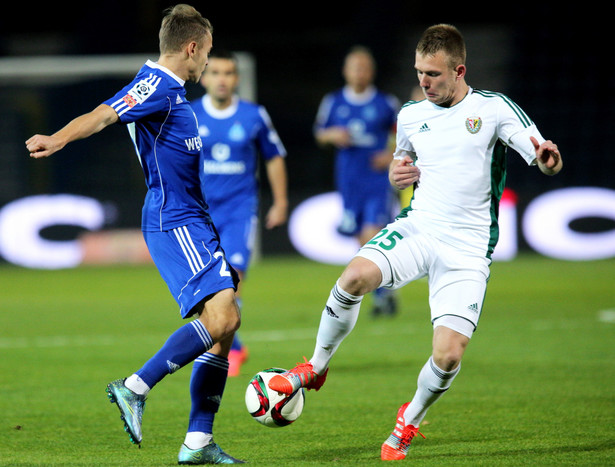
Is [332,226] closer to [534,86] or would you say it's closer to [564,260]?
[564,260]

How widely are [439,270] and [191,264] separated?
3.84ft

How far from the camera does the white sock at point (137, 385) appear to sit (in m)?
4.00

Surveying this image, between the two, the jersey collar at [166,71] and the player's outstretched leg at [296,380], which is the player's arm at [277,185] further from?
Answer: the jersey collar at [166,71]

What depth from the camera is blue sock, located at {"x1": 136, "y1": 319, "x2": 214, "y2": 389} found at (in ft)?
13.4

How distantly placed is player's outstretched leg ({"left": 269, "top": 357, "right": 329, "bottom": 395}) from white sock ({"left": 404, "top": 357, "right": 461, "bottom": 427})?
17.9 inches

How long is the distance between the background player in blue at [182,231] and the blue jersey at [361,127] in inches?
239

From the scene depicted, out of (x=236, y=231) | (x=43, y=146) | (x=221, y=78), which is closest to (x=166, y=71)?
(x=43, y=146)

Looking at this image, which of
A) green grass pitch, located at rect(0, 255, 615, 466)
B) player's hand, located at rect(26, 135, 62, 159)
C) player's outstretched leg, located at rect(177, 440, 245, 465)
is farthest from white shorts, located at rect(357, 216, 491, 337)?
player's hand, located at rect(26, 135, 62, 159)

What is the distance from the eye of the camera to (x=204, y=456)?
4203 millimetres

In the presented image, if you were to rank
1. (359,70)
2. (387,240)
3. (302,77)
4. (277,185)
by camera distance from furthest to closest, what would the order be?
1. (302,77)
2. (359,70)
3. (277,185)
4. (387,240)

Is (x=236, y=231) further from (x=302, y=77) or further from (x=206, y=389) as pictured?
(x=302, y=77)

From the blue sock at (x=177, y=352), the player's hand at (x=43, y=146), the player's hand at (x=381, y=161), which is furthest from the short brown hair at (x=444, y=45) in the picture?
the player's hand at (x=381, y=161)

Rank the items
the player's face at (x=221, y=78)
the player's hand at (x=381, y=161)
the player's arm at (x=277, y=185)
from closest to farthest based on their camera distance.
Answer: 1. the player's face at (x=221, y=78)
2. the player's arm at (x=277, y=185)
3. the player's hand at (x=381, y=161)

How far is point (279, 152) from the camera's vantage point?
734 centimetres
